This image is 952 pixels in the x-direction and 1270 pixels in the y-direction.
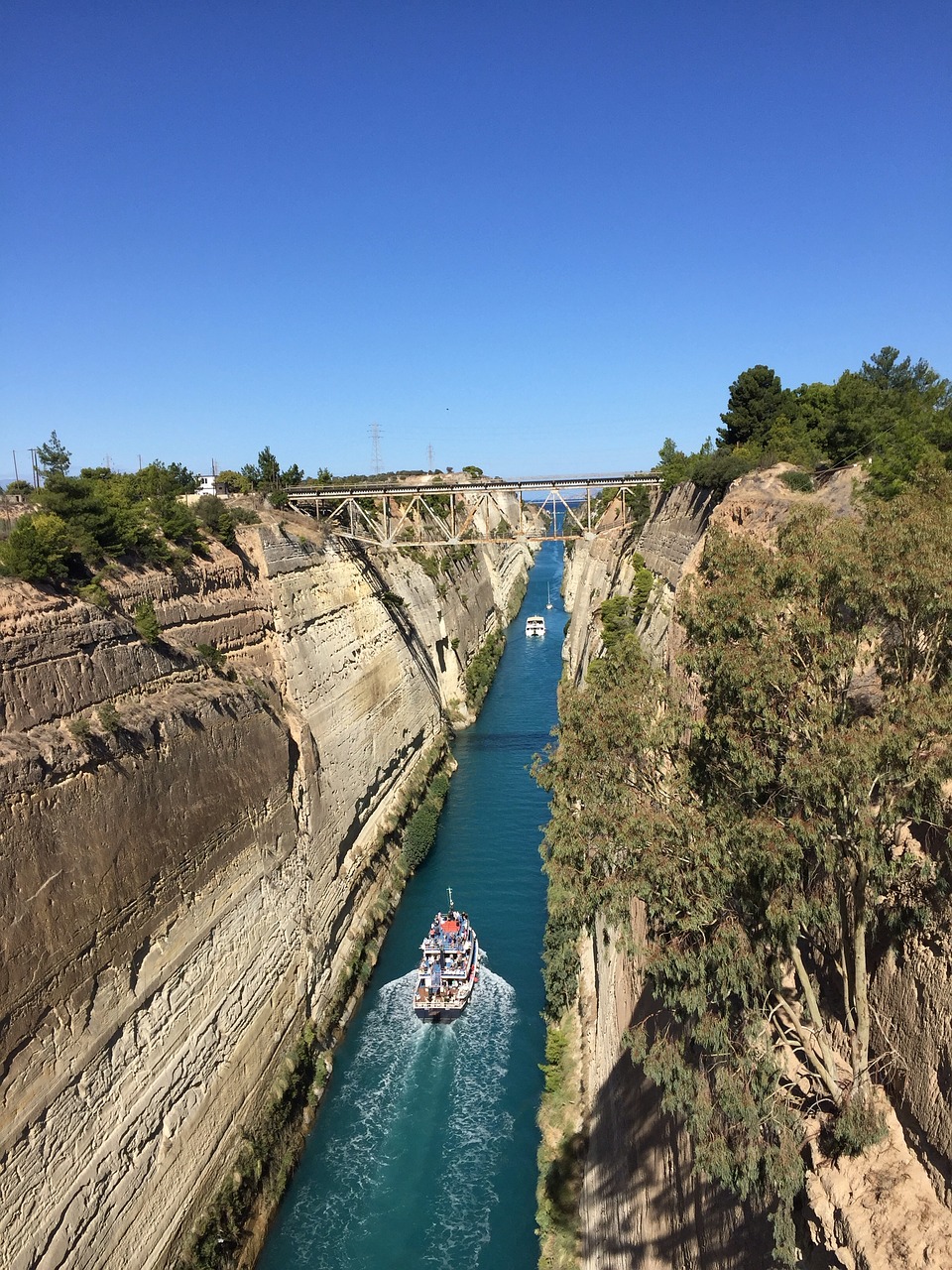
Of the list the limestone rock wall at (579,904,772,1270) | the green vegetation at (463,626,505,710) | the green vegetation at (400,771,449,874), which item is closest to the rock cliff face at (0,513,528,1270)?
the green vegetation at (400,771,449,874)

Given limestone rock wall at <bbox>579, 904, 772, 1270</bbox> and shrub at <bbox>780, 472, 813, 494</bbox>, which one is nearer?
limestone rock wall at <bbox>579, 904, 772, 1270</bbox>

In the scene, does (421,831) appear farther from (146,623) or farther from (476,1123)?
(146,623)

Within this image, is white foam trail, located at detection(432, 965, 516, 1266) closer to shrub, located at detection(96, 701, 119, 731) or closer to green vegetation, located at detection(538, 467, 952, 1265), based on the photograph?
green vegetation, located at detection(538, 467, 952, 1265)

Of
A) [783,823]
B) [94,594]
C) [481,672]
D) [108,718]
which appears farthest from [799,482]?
[481,672]

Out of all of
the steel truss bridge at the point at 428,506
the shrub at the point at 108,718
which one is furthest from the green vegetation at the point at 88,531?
the steel truss bridge at the point at 428,506

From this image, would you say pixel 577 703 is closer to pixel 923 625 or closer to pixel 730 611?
pixel 730 611

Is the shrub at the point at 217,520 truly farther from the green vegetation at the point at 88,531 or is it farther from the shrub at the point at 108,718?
the shrub at the point at 108,718
